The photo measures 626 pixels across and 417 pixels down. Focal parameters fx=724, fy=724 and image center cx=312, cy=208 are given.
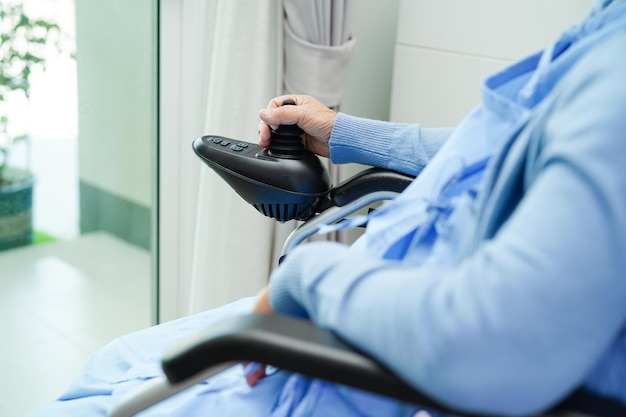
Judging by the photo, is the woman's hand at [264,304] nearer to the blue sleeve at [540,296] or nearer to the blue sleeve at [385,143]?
the blue sleeve at [540,296]

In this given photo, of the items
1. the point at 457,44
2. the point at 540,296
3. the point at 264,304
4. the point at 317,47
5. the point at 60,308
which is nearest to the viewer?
the point at 540,296

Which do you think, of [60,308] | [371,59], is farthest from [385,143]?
[60,308]

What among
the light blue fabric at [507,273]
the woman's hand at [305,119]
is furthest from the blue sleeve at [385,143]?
the light blue fabric at [507,273]

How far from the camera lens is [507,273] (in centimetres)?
55

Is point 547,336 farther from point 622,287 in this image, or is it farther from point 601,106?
point 601,106

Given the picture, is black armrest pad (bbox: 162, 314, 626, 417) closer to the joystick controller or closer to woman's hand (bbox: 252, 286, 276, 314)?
woman's hand (bbox: 252, 286, 276, 314)

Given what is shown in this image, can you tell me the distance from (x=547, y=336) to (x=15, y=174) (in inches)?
57.1

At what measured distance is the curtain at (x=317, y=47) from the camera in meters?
1.53

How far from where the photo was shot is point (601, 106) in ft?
1.85

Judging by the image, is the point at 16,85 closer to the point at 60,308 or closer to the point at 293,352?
the point at 60,308

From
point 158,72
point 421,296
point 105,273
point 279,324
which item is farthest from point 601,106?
point 105,273

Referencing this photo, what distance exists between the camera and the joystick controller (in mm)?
970

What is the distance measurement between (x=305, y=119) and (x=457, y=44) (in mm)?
703

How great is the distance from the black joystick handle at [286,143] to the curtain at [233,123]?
556 millimetres
